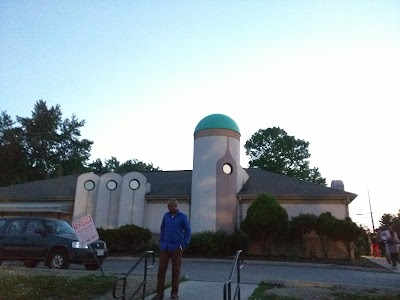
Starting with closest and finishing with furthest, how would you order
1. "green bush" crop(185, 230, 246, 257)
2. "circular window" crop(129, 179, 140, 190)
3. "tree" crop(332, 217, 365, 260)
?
"tree" crop(332, 217, 365, 260), "green bush" crop(185, 230, 246, 257), "circular window" crop(129, 179, 140, 190)

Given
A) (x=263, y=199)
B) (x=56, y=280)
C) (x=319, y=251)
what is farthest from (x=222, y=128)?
(x=56, y=280)

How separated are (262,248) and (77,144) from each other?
30.8m

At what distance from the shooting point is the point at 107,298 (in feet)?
21.7

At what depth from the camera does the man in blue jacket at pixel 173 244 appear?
20.7 feet

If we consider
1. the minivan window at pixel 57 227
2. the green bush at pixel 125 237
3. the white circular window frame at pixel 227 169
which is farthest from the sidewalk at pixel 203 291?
the white circular window frame at pixel 227 169

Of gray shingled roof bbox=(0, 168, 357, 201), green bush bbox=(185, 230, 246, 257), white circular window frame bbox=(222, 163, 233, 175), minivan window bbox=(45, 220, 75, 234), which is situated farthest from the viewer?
white circular window frame bbox=(222, 163, 233, 175)

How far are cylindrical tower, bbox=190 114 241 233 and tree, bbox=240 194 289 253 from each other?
1.83 metres

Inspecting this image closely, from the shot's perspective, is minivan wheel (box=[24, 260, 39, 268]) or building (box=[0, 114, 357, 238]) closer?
minivan wheel (box=[24, 260, 39, 268])

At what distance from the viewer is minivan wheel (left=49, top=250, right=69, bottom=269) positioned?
35.2 ft

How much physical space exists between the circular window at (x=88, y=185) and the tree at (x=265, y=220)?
9953 millimetres

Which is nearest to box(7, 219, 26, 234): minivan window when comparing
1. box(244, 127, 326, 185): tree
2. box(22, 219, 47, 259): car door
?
box(22, 219, 47, 259): car door

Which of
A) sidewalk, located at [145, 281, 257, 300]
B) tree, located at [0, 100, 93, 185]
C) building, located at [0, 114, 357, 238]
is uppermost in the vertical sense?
tree, located at [0, 100, 93, 185]

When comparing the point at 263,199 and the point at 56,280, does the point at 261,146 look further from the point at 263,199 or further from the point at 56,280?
the point at 56,280

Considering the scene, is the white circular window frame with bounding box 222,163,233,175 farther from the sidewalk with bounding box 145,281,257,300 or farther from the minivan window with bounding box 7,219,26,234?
the sidewalk with bounding box 145,281,257,300
